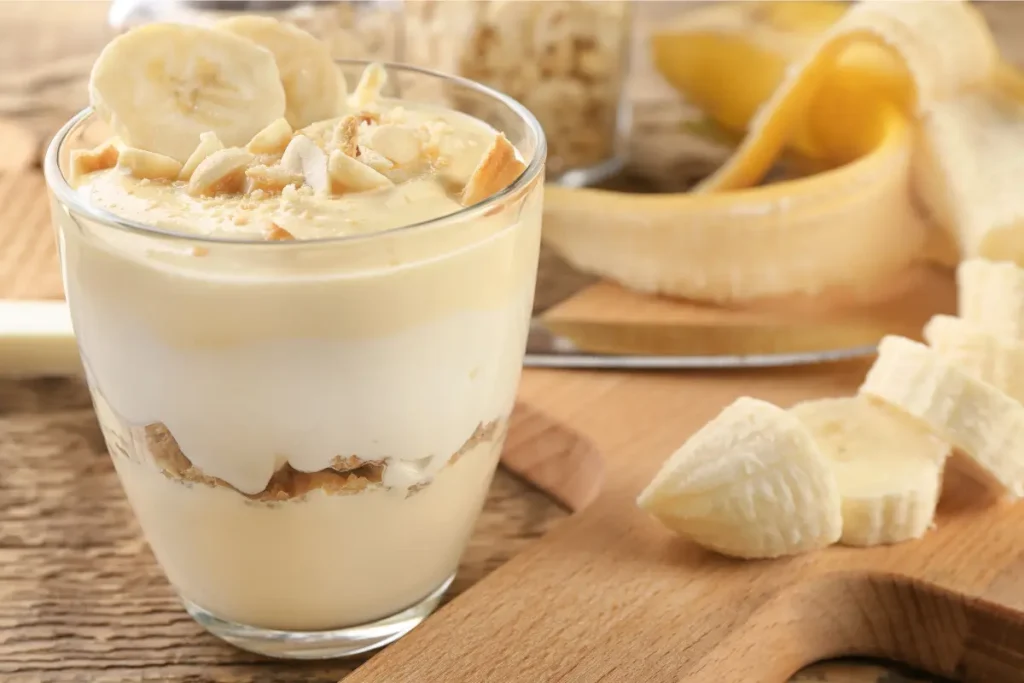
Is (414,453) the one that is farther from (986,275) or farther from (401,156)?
(986,275)

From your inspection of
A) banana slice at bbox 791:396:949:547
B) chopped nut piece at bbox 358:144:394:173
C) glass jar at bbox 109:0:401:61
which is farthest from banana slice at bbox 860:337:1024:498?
glass jar at bbox 109:0:401:61

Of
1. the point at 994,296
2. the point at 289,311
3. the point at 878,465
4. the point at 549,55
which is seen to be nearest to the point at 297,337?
the point at 289,311

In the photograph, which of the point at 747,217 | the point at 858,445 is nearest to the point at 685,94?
the point at 747,217

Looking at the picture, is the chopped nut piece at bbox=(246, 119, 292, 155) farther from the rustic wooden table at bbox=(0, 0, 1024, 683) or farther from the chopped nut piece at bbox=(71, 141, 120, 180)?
the rustic wooden table at bbox=(0, 0, 1024, 683)

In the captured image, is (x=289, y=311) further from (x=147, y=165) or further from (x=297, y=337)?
(x=147, y=165)

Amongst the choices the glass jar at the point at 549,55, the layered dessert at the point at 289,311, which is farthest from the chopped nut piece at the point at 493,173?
the glass jar at the point at 549,55

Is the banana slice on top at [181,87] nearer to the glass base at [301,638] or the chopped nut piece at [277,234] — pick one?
the chopped nut piece at [277,234]
